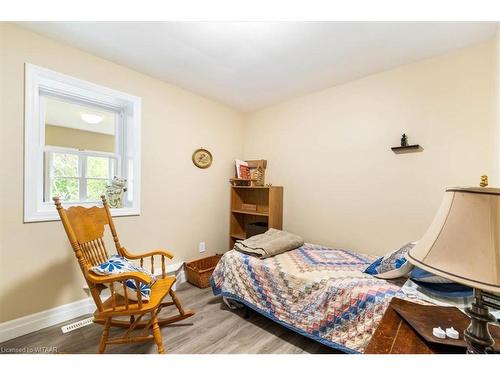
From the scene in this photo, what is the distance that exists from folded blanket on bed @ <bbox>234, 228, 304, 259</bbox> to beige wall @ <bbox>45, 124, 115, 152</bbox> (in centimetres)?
173

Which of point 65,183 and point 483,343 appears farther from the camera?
point 65,183

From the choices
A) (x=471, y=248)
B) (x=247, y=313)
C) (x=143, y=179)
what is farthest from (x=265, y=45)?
(x=247, y=313)

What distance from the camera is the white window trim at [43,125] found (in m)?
1.75

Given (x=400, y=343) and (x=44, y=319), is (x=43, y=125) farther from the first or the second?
(x=400, y=343)

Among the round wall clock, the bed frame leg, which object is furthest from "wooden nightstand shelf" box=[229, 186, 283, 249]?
the bed frame leg

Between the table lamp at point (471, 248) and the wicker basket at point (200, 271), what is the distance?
235 centimetres

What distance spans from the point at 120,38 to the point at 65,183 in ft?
4.48

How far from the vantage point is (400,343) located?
0.79 meters

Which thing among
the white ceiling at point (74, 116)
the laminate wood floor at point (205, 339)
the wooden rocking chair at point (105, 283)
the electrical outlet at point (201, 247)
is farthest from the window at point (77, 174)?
the electrical outlet at point (201, 247)

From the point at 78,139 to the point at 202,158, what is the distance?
4.25 feet

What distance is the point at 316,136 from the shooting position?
2748 millimetres

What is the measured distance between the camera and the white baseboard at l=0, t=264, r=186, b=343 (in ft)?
5.56
